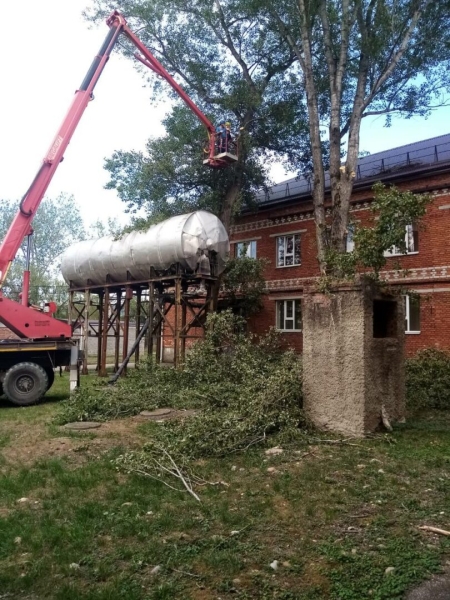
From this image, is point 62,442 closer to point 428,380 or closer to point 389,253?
point 428,380

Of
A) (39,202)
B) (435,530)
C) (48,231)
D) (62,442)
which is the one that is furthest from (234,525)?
(48,231)

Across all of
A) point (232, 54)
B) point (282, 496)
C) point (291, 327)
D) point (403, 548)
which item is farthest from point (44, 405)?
point (232, 54)

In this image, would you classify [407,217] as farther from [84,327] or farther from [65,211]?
[65,211]

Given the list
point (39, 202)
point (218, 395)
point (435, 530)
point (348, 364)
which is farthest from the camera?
point (39, 202)

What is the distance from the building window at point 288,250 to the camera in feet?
72.3

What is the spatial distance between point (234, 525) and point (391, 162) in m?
19.9

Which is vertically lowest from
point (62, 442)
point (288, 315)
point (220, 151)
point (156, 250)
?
point (62, 442)

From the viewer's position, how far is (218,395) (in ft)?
31.5

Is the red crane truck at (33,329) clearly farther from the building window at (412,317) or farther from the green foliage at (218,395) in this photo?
the building window at (412,317)

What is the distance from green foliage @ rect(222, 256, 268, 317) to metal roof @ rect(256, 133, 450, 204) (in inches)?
152

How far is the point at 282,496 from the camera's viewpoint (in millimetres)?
5246

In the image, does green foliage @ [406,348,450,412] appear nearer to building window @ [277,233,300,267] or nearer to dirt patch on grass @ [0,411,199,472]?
dirt patch on grass @ [0,411,199,472]

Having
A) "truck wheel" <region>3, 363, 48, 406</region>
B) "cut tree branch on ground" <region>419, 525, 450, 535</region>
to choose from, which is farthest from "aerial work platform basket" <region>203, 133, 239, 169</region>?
"cut tree branch on ground" <region>419, 525, 450, 535</region>

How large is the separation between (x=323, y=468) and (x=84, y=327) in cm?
1514
